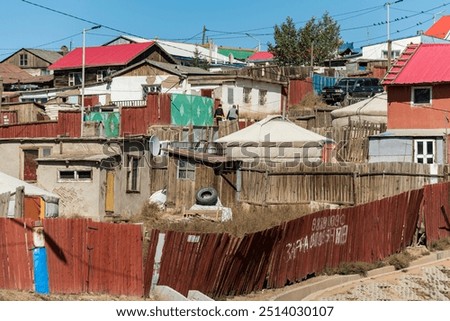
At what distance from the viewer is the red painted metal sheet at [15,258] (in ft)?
48.0

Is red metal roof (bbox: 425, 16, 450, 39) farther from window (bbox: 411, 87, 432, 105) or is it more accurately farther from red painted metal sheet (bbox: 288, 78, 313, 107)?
window (bbox: 411, 87, 432, 105)

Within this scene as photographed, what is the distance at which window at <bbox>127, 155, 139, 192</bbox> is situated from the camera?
29875mm

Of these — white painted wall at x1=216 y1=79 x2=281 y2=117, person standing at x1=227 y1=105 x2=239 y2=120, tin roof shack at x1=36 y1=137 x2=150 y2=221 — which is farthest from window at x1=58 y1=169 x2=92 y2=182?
white painted wall at x1=216 y1=79 x2=281 y2=117

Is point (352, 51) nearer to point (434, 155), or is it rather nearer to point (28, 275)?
point (434, 155)

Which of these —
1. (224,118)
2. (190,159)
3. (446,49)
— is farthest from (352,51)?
(190,159)

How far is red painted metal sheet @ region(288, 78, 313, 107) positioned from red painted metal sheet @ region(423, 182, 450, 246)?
96.0 ft

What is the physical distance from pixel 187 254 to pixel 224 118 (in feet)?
90.9

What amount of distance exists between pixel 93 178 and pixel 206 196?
12.5 feet

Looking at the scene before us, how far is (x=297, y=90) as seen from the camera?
53.6 metres

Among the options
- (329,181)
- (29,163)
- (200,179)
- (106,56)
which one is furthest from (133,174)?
(106,56)

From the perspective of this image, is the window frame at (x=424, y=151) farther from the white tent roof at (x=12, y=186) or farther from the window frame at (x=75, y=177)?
the white tent roof at (x=12, y=186)

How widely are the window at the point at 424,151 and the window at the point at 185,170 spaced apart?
28.0 ft

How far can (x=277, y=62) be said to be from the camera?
233 feet

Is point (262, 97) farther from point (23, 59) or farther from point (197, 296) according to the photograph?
point (197, 296)
